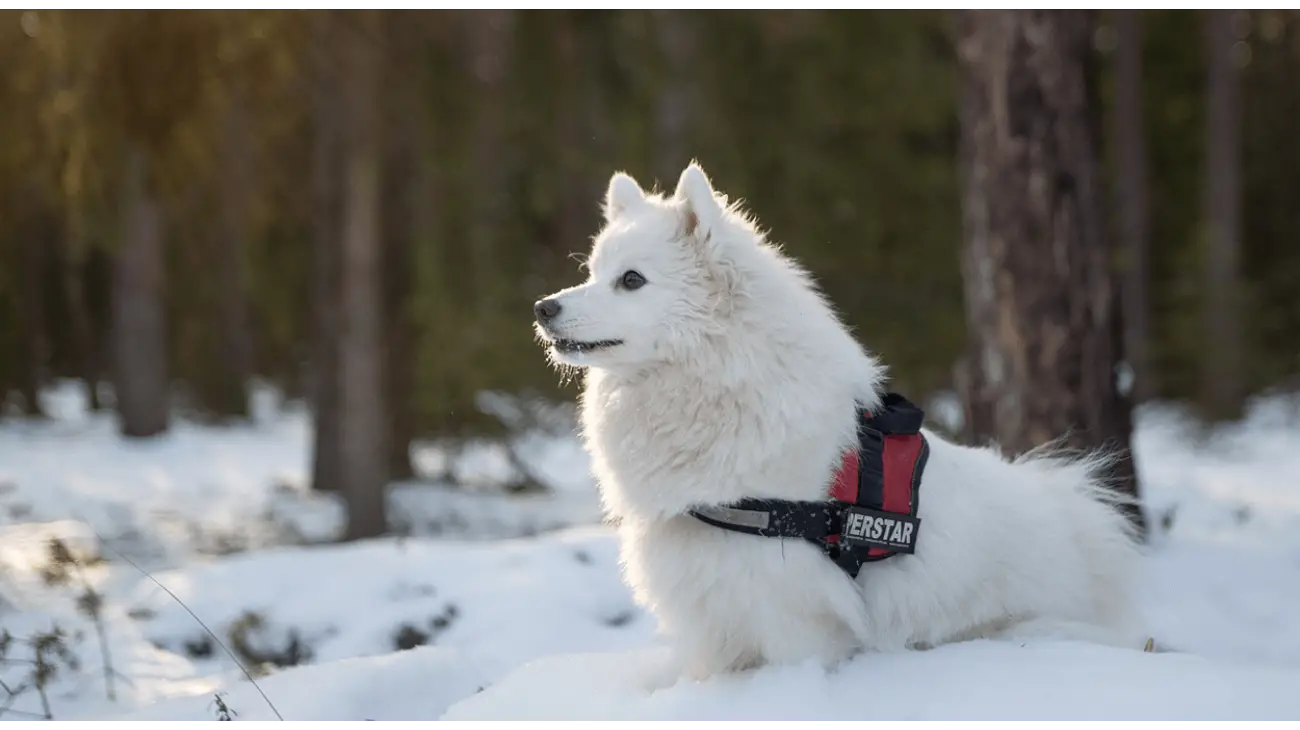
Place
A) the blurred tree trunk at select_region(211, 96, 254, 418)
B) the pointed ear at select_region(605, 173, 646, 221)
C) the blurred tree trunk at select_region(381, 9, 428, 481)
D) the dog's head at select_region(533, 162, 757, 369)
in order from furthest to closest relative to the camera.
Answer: the blurred tree trunk at select_region(211, 96, 254, 418) → the blurred tree trunk at select_region(381, 9, 428, 481) → the pointed ear at select_region(605, 173, 646, 221) → the dog's head at select_region(533, 162, 757, 369)

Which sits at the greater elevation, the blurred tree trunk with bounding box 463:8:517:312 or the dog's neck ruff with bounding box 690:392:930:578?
the blurred tree trunk with bounding box 463:8:517:312

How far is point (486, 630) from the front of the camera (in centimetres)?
496

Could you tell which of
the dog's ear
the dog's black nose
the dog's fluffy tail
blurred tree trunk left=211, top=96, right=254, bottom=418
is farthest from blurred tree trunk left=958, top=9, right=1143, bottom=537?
blurred tree trunk left=211, top=96, right=254, bottom=418

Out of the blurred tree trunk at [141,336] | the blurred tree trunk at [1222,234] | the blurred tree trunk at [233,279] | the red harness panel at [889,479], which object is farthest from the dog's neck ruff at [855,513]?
the blurred tree trunk at [233,279]

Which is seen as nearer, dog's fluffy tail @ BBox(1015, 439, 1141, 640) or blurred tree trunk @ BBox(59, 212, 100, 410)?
dog's fluffy tail @ BBox(1015, 439, 1141, 640)

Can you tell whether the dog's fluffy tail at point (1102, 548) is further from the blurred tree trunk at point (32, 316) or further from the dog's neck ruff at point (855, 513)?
the blurred tree trunk at point (32, 316)

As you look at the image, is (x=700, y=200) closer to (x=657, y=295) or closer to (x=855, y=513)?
(x=657, y=295)

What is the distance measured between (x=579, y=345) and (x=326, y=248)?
794 centimetres

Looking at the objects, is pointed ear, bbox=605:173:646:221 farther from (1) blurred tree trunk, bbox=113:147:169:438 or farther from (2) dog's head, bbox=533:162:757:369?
(1) blurred tree trunk, bbox=113:147:169:438

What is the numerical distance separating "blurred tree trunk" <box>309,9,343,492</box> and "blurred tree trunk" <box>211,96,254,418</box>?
5530 millimetres

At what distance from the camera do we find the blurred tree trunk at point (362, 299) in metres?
8.82

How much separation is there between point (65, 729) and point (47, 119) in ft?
23.5

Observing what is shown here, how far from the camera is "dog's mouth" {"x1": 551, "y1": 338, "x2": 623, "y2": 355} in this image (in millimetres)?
3422

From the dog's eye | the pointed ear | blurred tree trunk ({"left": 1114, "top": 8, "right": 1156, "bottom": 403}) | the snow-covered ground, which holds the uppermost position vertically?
blurred tree trunk ({"left": 1114, "top": 8, "right": 1156, "bottom": 403})
